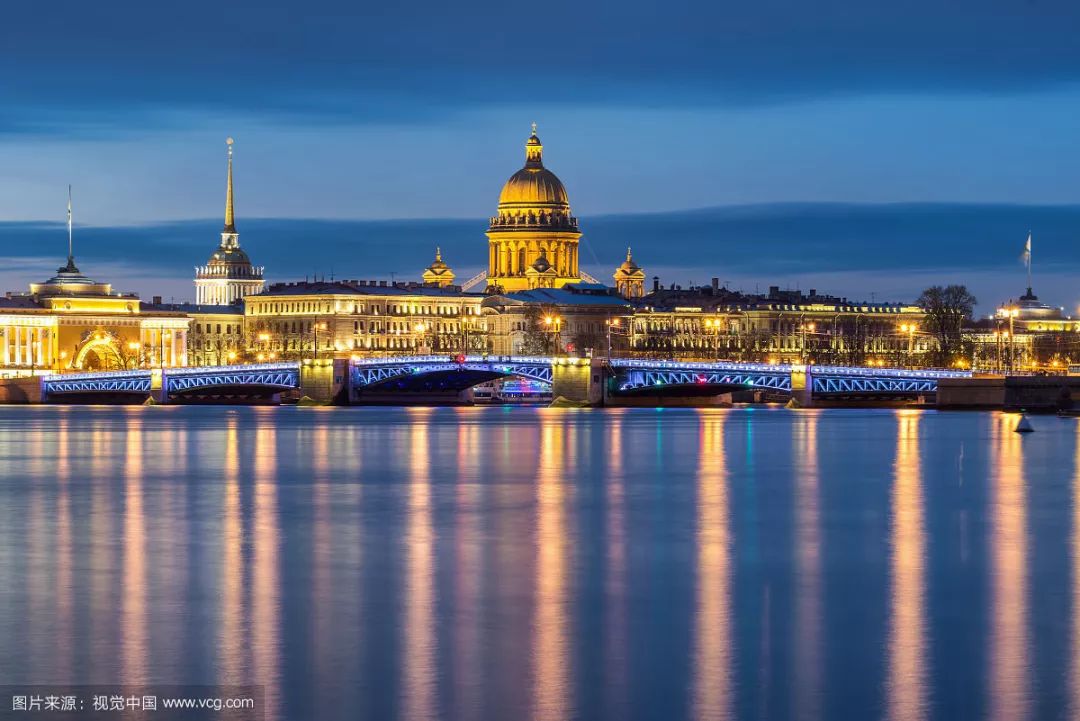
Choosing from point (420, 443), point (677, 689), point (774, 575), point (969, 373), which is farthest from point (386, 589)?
point (969, 373)

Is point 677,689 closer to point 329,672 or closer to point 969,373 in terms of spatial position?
point 329,672

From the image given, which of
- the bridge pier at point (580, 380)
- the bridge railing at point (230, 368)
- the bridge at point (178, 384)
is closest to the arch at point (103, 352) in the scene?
the bridge at point (178, 384)

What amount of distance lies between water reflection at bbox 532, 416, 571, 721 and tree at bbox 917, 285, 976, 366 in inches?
3522

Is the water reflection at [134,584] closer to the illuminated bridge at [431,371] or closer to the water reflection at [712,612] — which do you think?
the water reflection at [712,612]

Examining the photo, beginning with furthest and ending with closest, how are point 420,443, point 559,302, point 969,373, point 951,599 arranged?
point 559,302 < point 969,373 < point 420,443 < point 951,599

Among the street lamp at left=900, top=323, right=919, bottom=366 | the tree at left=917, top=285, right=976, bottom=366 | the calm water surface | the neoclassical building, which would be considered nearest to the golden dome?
the neoclassical building

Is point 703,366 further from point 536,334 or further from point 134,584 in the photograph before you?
point 134,584

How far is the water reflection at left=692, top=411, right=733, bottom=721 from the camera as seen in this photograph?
18672 millimetres

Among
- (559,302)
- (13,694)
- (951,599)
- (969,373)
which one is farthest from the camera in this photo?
(559,302)

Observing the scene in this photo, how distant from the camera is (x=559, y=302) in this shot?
171500 mm

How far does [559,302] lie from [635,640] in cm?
15018

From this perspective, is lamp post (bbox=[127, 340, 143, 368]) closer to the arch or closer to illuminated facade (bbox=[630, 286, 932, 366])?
the arch

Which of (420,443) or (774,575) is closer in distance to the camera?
(774,575)

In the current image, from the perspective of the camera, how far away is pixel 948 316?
130 m
